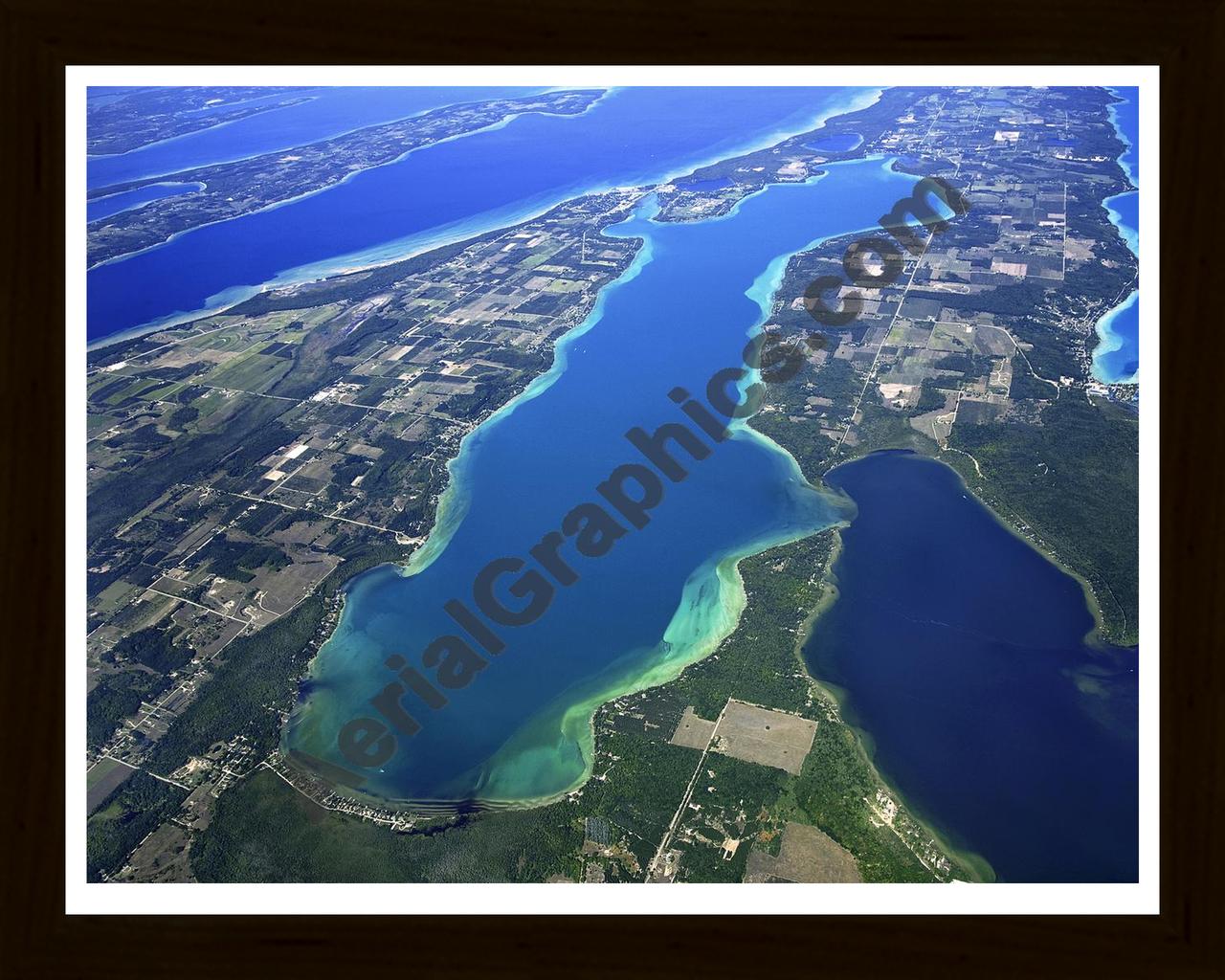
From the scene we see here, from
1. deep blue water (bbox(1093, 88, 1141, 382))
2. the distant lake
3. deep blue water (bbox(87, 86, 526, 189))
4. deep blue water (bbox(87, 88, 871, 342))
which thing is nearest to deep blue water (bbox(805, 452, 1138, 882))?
deep blue water (bbox(1093, 88, 1141, 382))

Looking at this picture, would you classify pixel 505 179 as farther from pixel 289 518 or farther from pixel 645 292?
pixel 289 518

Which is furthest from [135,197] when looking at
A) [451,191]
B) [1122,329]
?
[1122,329]
